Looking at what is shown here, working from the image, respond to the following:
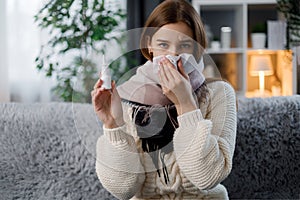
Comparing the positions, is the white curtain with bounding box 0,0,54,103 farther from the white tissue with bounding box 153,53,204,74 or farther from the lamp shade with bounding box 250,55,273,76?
the white tissue with bounding box 153,53,204,74

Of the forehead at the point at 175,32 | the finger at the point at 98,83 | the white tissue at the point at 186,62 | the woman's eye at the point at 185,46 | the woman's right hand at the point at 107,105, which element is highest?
the forehead at the point at 175,32

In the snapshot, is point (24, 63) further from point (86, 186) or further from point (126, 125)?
point (126, 125)

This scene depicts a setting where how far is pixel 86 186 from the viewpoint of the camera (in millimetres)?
1279

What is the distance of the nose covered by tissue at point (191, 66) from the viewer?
860 mm

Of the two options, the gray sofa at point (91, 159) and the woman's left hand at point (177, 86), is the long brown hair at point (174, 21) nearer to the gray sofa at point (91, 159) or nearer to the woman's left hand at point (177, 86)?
the woman's left hand at point (177, 86)

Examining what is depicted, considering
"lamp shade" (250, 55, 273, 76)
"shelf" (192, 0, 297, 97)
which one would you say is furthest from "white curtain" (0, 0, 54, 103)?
"lamp shade" (250, 55, 273, 76)

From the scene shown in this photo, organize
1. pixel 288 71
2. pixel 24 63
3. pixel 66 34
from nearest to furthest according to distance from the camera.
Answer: pixel 66 34
pixel 24 63
pixel 288 71

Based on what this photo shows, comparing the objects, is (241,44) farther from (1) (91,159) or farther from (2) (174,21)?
(2) (174,21)

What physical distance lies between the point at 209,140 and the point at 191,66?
0.12 meters

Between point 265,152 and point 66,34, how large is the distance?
4.39 feet

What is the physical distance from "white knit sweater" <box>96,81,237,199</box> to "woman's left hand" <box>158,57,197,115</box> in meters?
0.02

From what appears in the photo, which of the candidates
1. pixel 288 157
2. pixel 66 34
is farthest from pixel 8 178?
pixel 66 34

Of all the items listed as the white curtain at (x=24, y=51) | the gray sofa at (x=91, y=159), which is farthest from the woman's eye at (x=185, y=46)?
the white curtain at (x=24, y=51)

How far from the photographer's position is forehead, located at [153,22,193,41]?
86 centimetres
